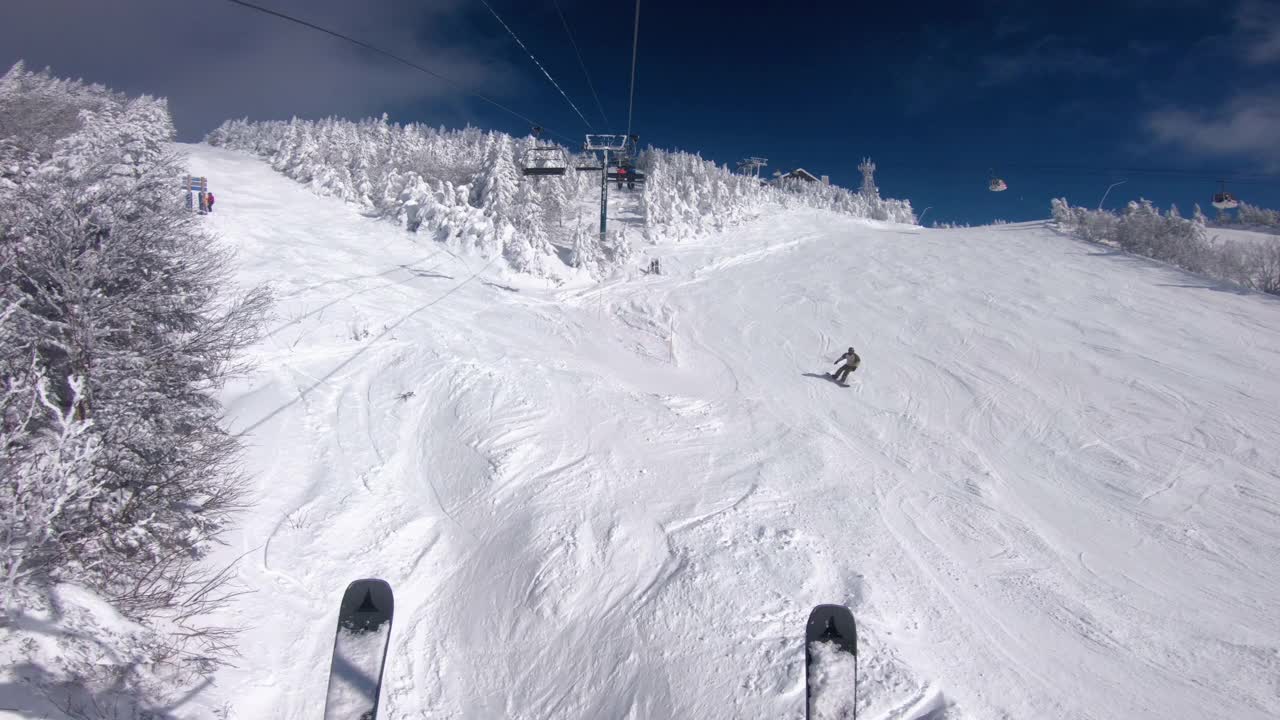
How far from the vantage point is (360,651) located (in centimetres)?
332

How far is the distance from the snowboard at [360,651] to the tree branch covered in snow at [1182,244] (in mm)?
33745

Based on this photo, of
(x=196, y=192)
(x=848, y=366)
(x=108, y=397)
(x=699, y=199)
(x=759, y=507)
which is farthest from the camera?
(x=699, y=199)

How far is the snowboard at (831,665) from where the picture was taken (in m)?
3.15

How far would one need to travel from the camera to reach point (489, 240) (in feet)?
90.4

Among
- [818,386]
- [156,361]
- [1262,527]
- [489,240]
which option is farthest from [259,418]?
[1262,527]

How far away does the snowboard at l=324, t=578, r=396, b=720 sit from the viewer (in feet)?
10.6

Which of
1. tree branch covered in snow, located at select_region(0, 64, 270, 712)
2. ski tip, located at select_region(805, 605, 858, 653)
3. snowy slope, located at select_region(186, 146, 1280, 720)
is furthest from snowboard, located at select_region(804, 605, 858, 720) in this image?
tree branch covered in snow, located at select_region(0, 64, 270, 712)

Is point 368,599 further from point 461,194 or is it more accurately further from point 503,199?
point 461,194

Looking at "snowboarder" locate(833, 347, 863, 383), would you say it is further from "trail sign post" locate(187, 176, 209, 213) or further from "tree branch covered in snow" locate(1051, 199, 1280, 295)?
"trail sign post" locate(187, 176, 209, 213)

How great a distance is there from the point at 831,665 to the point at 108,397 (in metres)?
8.97

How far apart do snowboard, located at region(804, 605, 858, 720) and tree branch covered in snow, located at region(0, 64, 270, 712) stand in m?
6.47

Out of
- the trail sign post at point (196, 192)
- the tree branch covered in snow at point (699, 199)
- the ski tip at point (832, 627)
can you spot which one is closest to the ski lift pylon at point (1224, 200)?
the tree branch covered in snow at point (699, 199)

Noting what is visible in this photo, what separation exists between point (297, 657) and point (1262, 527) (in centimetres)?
1609

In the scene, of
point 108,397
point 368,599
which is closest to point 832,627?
point 368,599
